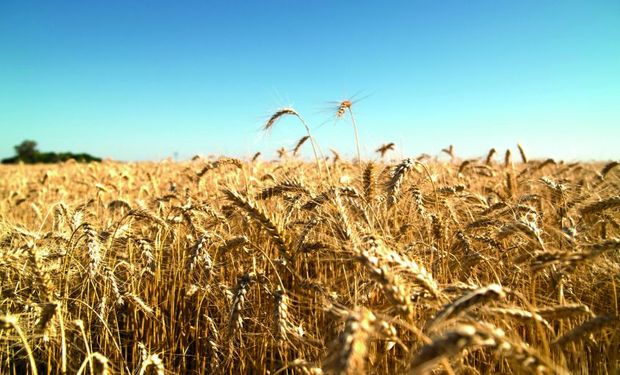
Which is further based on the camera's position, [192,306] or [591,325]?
[192,306]

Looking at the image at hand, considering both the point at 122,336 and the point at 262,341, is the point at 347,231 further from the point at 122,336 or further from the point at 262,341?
the point at 122,336

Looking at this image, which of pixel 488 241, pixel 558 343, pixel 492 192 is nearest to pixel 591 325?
pixel 558 343

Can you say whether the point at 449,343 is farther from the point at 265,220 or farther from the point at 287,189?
the point at 287,189

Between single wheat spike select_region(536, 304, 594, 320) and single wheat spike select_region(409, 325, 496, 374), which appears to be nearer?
single wheat spike select_region(409, 325, 496, 374)

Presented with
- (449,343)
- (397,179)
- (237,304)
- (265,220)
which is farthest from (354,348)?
(397,179)

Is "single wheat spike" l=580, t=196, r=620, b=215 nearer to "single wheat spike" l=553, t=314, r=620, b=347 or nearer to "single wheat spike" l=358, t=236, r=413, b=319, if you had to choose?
"single wheat spike" l=553, t=314, r=620, b=347

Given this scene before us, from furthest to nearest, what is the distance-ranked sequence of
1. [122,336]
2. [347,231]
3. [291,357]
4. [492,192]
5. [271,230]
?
[492,192] → [122,336] → [291,357] → [271,230] → [347,231]

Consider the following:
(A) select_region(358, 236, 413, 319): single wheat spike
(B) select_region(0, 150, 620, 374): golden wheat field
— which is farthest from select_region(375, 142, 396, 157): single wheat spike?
(A) select_region(358, 236, 413, 319): single wheat spike

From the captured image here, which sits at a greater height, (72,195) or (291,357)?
(72,195)

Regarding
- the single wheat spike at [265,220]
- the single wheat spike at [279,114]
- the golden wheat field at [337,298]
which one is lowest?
the golden wheat field at [337,298]

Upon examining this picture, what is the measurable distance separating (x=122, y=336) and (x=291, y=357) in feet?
4.00

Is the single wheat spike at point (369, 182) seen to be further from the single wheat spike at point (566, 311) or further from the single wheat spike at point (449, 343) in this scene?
the single wheat spike at point (449, 343)

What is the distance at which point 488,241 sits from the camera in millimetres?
2234

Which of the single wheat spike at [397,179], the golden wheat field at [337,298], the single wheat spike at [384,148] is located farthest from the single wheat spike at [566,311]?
the single wheat spike at [384,148]
